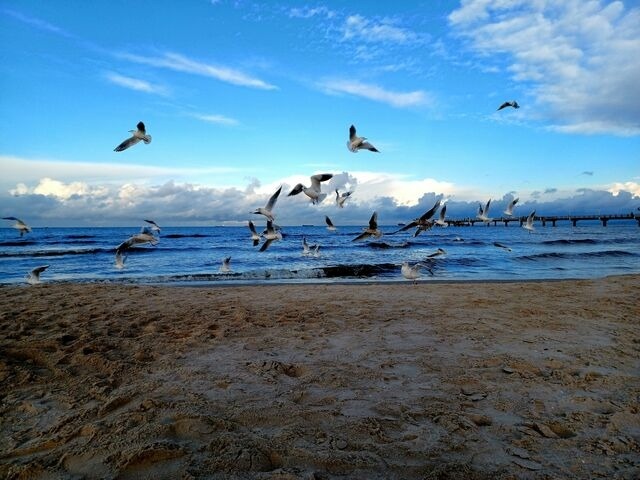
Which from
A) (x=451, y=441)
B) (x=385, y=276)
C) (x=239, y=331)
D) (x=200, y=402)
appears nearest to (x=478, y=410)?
(x=451, y=441)

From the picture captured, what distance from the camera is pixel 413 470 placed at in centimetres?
287

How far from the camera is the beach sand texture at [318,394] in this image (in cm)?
297

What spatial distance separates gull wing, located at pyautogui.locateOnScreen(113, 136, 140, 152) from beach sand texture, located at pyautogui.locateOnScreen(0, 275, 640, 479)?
3.03 m

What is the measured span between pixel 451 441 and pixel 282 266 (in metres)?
16.8

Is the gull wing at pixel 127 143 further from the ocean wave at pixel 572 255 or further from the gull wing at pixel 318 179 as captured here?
the ocean wave at pixel 572 255

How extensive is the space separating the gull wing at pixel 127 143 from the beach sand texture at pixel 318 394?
3028mm

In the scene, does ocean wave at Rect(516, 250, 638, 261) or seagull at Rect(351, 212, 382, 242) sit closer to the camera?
seagull at Rect(351, 212, 382, 242)

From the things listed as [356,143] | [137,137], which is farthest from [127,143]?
[356,143]

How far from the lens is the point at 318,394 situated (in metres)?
4.07

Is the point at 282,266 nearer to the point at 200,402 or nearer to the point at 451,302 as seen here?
the point at 451,302

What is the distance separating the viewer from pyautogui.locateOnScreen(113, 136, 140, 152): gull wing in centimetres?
837

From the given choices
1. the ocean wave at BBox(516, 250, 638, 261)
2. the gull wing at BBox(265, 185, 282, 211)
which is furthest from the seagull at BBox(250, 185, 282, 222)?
the ocean wave at BBox(516, 250, 638, 261)

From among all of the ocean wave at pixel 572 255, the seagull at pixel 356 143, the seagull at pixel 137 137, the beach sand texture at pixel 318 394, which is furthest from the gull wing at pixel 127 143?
the ocean wave at pixel 572 255

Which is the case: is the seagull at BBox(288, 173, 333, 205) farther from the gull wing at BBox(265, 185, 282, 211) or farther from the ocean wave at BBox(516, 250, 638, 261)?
the ocean wave at BBox(516, 250, 638, 261)
